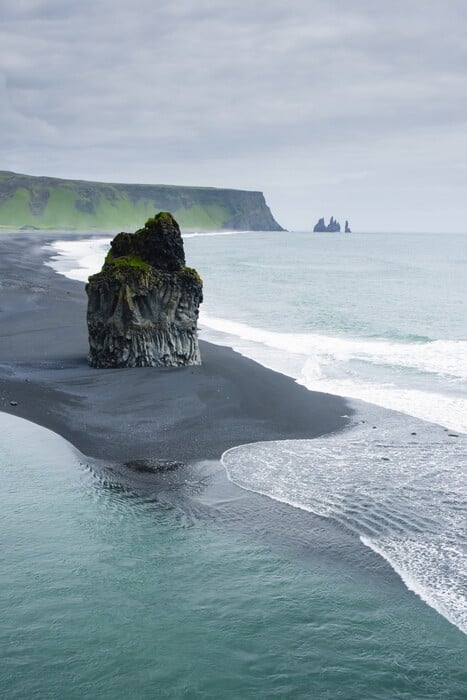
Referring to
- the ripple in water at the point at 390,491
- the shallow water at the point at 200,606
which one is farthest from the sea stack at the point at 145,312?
the shallow water at the point at 200,606

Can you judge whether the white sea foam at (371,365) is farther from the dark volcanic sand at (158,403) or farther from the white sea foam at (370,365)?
the dark volcanic sand at (158,403)

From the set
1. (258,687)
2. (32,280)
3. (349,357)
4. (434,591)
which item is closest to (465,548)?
(434,591)

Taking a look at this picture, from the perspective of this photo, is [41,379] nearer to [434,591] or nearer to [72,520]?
[72,520]

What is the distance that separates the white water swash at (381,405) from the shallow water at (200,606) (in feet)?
2.77

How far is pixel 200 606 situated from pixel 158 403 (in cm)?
1162

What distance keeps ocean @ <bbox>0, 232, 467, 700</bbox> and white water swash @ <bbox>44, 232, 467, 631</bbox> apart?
0.26ft

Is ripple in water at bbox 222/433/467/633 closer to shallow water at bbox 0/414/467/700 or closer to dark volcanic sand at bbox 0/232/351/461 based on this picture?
shallow water at bbox 0/414/467/700

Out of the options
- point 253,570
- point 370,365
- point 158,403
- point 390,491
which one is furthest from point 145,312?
point 253,570

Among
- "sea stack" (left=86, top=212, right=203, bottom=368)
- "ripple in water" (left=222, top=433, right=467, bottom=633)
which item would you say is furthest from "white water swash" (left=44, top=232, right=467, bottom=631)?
"sea stack" (left=86, top=212, right=203, bottom=368)

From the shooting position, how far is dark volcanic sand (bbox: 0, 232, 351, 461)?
64.6 feet

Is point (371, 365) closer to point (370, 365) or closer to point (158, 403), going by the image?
point (370, 365)

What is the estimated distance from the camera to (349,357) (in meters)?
33.7

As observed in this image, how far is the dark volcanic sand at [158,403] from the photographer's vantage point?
19688 mm

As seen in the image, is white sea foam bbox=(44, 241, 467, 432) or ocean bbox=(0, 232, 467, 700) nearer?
ocean bbox=(0, 232, 467, 700)
